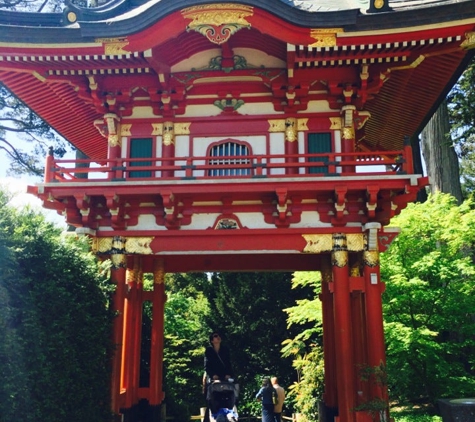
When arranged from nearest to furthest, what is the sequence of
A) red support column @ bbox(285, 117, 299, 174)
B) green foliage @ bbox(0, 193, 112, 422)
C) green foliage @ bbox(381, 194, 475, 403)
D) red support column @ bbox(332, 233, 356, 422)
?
green foliage @ bbox(0, 193, 112, 422)
red support column @ bbox(332, 233, 356, 422)
red support column @ bbox(285, 117, 299, 174)
green foliage @ bbox(381, 194, 475, 403)

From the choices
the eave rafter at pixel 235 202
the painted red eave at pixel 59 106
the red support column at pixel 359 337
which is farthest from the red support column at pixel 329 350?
the painted red eave at pixel 59 106

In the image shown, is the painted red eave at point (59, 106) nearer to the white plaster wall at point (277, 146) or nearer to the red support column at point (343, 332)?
the white plaster wall at point (277, 146)

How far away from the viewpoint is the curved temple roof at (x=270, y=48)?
33.6 ft

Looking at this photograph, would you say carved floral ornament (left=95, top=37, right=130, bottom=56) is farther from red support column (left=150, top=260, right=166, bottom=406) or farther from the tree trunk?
the tree trunk

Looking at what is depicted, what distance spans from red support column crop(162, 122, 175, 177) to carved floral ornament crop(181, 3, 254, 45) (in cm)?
232

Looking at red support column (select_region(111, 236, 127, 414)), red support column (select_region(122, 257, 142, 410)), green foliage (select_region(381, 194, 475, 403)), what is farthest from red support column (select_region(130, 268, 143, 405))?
green foliage (select_region(381, 194, 475, 403))

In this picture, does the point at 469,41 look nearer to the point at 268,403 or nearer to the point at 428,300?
the point at 428,300

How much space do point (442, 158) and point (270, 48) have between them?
12988 millimetres

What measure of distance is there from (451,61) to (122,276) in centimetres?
856

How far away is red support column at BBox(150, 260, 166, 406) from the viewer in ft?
42.3

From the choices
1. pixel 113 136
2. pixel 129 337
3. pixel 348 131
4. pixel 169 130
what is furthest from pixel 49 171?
pixel 348 131

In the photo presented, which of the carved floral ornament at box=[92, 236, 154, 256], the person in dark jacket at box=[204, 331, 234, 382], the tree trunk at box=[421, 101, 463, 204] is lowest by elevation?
the person in dark jacket at box=[204, 331, 234, 382]

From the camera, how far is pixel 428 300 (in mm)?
13992

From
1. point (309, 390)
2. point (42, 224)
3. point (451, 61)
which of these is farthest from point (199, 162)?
point (309, 390)
